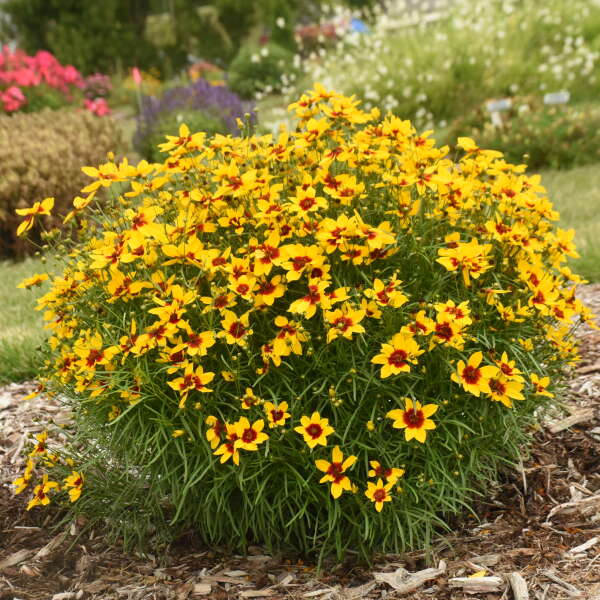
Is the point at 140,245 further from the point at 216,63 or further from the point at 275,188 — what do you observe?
the point at 216,63

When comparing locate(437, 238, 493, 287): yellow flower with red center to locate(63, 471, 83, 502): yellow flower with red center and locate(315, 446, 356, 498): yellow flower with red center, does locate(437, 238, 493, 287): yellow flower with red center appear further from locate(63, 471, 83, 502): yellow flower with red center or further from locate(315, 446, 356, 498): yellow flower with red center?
locate(63, 471, 83, 502): yellow flower with red center

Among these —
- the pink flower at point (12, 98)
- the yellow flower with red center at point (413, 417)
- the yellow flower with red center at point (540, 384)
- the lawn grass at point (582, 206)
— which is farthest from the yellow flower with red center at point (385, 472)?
the pink flower at point (12, 98)

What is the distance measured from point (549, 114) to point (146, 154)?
197 inches

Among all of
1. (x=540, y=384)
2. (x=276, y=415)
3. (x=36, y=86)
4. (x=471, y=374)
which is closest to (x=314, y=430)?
(x=276, y=415)

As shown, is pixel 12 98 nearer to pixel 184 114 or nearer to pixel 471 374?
pixel 184 114

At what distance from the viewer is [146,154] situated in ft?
30.8

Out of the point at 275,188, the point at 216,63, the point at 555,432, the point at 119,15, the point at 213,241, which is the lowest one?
the point at 555,432

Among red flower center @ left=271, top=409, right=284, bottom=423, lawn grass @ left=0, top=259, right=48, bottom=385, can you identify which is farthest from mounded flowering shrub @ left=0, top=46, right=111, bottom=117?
red flower center @ left=271, top=409, right=284, bottom=423

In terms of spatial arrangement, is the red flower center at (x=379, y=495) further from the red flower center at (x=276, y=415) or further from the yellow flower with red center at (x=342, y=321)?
the yellow flower with red center at (x=342, y=321)

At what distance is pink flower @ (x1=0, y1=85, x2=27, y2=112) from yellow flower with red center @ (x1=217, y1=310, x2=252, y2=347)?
9.36 metres

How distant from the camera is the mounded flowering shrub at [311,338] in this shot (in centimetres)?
208

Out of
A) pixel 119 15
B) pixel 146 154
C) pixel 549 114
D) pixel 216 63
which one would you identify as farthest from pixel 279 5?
pixel 549 114

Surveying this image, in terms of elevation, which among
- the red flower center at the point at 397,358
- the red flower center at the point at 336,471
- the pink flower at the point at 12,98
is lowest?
the red flower center at the point at 336,471

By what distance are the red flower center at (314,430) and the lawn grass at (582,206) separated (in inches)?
125
